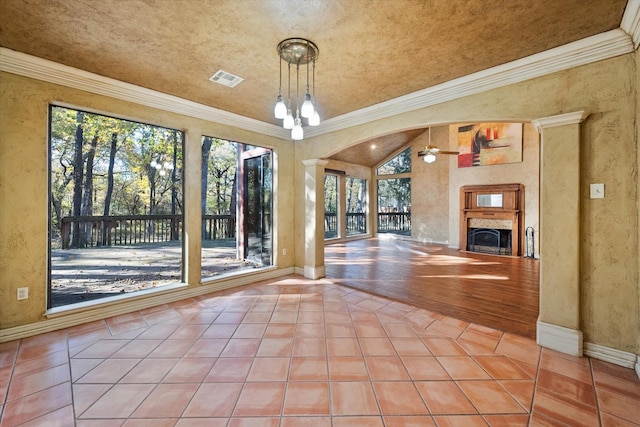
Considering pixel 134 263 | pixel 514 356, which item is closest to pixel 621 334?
pixel 514 356

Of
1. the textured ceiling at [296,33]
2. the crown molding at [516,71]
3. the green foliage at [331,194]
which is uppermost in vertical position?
the textured ceiling at [296,33]

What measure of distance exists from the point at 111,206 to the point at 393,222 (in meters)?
8.71

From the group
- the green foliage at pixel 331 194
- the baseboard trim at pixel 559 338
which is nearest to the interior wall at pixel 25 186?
the baseboard trim at pixel 559 338

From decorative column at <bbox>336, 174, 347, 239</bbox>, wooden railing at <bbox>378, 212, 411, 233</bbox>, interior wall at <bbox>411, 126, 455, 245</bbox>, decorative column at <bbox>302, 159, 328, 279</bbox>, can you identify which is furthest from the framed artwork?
decorative column at <bbox>302, 159, 328, 279</bbox>

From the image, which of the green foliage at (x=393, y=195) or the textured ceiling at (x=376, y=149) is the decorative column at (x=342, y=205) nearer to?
the textured ceiling at (x=376, y=149)

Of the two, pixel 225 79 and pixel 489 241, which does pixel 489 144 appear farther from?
pixel 225 79

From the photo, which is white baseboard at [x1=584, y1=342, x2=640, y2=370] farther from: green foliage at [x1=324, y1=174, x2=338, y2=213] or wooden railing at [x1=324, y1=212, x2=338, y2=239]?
green foliage at [x1=324, y1=174, x2=338, y2=213]

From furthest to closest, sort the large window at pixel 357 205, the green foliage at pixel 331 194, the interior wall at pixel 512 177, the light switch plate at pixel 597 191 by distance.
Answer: the large window at pixel 357 205
the green foliage at pixel 331 194
the interior wall at pixel 512 177
the light switch plate at pixel 597 191

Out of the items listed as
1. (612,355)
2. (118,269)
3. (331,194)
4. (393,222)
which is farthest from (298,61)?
(393,222)

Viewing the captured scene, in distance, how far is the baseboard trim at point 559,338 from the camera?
2.19m

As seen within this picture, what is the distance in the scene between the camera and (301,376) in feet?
6.36

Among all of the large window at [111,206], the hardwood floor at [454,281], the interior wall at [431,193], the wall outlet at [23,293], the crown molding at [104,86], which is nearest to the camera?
the crown molding at [104,86]

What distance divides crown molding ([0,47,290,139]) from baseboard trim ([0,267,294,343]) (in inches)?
91.0

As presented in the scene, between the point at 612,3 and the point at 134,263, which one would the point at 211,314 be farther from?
the point at 612,3
